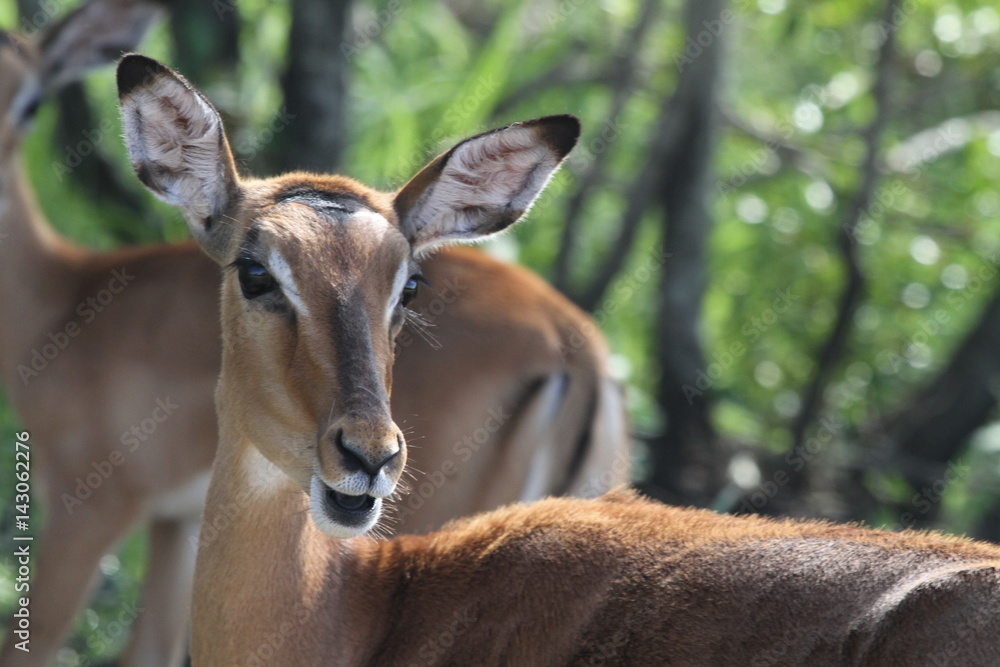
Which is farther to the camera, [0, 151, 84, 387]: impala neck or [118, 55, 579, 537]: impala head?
[0, 151, 84, 387]: impala neck

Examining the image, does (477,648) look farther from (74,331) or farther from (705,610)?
(74,331)

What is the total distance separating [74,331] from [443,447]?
1.83 metres

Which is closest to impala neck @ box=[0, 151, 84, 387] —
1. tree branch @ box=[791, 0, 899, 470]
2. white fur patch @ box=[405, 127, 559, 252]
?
white fur patch @ box=[405, 127, 559, 252]

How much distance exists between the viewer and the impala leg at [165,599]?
207 inches

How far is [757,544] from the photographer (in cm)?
287

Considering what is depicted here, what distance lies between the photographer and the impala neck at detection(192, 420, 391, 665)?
3.04 m

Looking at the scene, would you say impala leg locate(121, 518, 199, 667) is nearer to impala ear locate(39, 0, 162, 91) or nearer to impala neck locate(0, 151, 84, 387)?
impala neck locate(0, 151, 84, 387)

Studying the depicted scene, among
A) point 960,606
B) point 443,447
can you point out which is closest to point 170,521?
point 443,447

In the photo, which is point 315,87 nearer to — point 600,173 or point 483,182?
point 600,173

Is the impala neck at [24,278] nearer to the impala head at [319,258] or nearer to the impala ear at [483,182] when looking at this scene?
the impala head at [319,258]

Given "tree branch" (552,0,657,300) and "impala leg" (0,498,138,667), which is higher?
"tree branch" (552,0,657,300)

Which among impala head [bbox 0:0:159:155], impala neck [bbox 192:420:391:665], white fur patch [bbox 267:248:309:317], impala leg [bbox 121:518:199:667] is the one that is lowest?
impala leg [bbox 121:518:199:667]

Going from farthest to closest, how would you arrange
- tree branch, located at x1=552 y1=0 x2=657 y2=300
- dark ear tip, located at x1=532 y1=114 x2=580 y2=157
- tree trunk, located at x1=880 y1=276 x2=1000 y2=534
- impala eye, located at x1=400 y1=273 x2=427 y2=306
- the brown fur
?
tree branch, located at x1=552 y1=0 x2=657 y2=300
tree trunk, located at x1=880 y1=276 x2=1000 y2=534
dark ear tip, located at x1=532 y1=114 x2=580 y2=157
impala eye, located at x1=400 y1=273 x2=427 y2=306
the brown fur

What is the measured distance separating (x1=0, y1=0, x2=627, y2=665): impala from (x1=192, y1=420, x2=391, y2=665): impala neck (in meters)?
1.59
